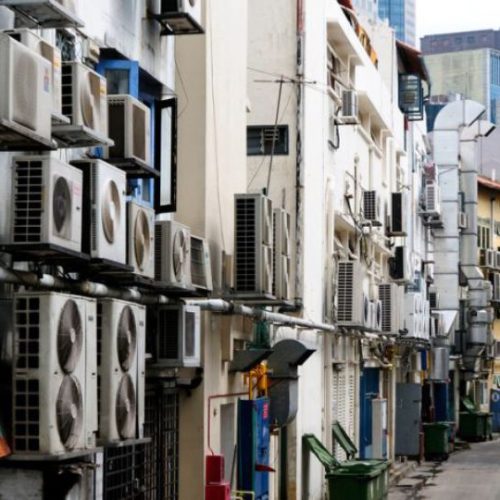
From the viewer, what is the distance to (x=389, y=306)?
109ft

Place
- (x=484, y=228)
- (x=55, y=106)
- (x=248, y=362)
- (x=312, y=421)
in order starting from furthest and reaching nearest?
(x=484, y=228), (x=312, y=421), (x=248, y=362), (x=55, y=106)

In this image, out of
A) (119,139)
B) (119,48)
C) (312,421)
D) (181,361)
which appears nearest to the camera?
(119,139)

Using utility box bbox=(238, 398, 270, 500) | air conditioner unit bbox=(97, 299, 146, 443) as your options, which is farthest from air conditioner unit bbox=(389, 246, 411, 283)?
air conditioner unit bbox=(97, 299, 146, 443)

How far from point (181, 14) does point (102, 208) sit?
3.94m

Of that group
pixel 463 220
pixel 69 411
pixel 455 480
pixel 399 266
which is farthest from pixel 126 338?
pixel 463 220

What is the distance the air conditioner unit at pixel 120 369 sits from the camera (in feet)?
35.2

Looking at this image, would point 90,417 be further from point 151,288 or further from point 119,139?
point 151,288

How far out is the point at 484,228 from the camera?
2477 inches

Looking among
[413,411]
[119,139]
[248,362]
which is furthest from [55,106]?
[413,411]

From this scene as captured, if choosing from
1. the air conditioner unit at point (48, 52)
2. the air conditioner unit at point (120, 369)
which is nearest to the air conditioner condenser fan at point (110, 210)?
the air conditioner unit at point (120, 369)

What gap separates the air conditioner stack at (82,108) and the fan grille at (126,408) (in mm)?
1737

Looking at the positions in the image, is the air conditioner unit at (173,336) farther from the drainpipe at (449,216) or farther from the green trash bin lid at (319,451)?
the drainpipe at (449,216)

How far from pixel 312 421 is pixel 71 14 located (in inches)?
619

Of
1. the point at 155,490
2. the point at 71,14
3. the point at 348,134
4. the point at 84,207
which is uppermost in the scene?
the point at 348,134
